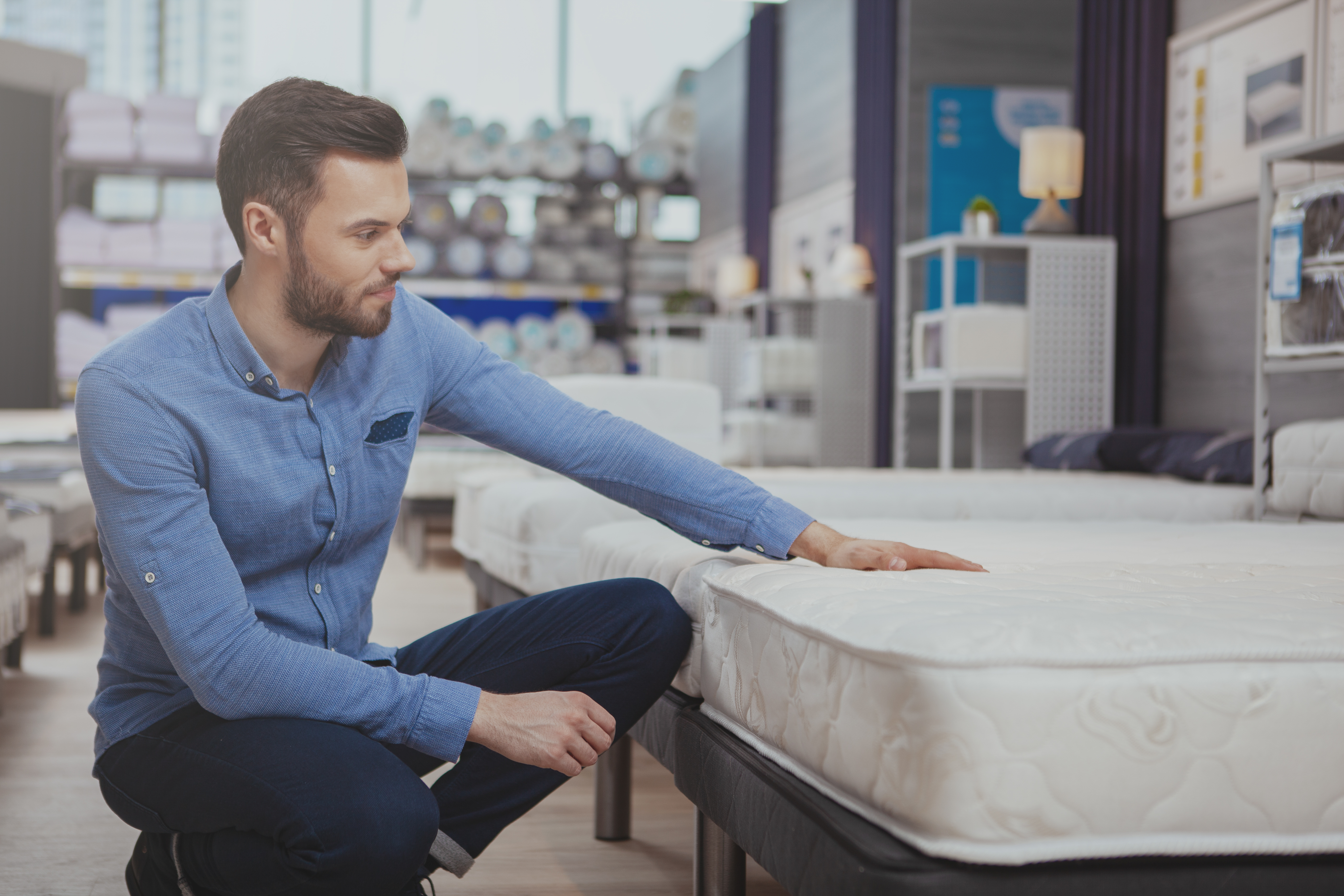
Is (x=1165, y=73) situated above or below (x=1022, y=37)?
below

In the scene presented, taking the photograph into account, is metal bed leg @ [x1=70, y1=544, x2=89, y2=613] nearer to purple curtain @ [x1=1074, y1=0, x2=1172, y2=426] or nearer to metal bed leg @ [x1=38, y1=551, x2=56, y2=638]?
metal bed leg @ [x1=38, y1=551, x2=56, y2=638]

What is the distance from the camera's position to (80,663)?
2793 mm

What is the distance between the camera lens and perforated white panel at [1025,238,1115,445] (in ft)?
13.6

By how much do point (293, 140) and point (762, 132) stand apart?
6604 mm

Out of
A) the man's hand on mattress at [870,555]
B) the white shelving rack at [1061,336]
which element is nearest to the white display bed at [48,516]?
the man's hand on mattress at [870,555]

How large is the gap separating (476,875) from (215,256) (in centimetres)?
552

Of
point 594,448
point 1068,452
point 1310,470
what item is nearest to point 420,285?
point 1068,452

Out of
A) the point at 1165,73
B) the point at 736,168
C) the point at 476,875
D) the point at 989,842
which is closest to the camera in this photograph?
the point at 989,842

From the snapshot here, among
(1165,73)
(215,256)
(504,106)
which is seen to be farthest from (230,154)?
(504,106)

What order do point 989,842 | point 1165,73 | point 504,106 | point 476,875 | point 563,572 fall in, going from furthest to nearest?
point 504,106, point 1165,73, point 563,572, point 476,875, point 989,842

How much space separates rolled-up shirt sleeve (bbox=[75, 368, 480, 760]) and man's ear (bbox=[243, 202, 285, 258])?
0.60 feet

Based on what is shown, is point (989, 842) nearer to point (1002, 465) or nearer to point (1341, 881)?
point (1341, 881)

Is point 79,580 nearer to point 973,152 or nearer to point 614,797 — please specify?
point 614,797

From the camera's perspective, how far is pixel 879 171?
568 cm
